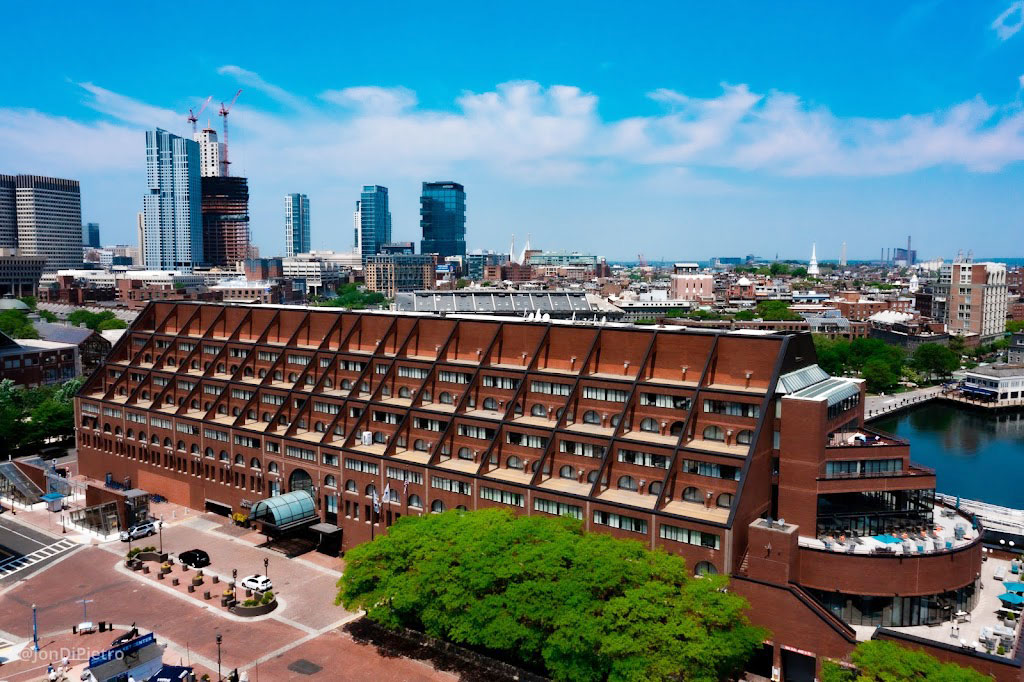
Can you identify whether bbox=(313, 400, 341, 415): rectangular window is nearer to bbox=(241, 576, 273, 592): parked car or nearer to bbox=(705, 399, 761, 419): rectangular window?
bbox=(241, 576, 273, 592): parked car

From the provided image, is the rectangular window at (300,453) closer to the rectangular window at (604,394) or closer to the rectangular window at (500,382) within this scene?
the rectangular window at (500,382)

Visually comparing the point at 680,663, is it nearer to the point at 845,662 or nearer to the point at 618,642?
the point at 618,642

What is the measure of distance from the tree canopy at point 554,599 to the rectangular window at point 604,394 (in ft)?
45.8

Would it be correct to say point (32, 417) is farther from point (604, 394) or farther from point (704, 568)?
point (704, 568)

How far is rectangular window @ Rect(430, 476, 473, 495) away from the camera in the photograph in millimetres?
72312

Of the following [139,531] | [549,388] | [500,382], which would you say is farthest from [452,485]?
[139,531]

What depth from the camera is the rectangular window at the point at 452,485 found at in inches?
2847

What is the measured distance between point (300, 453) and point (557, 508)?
3329 centimetres

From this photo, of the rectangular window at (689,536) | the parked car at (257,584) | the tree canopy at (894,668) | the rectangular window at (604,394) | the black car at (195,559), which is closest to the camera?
the tree canopy at (894,668)

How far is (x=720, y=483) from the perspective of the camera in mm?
61812

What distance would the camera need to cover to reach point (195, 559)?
76875mm

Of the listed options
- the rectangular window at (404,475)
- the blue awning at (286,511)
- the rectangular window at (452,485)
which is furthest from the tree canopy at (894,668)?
the blue awning at (286,511)

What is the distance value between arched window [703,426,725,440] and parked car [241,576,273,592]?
138 feet

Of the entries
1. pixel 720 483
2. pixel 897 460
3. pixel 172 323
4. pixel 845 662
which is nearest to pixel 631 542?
pixel 720 483
